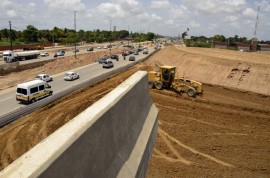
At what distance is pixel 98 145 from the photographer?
6398 millimetres

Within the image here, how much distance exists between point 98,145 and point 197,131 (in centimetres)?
1349

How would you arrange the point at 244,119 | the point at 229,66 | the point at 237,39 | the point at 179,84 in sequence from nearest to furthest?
the point at 244,119, the point at 179,84, the point at 229,66, the point at 237,39

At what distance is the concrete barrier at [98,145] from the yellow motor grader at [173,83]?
56.5 ft

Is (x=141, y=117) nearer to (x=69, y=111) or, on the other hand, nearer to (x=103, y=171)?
(x=103, y=171)

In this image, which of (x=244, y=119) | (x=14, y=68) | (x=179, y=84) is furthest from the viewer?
(x=14, y=68)

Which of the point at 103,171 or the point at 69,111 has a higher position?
the point at 103,171

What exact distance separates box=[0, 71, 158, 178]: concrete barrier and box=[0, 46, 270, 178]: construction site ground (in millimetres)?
3905

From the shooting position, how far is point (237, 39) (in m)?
150

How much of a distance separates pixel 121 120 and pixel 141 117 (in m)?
2.93

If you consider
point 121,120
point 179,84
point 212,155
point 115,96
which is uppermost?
point 115,96

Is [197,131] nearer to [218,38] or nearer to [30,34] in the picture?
[30,34]

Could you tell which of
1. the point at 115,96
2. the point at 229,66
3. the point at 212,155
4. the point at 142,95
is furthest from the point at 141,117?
the point at 229,66

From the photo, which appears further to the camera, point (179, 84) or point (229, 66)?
point (229, 66)

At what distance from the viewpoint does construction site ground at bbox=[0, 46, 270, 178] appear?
13674 millimetres
